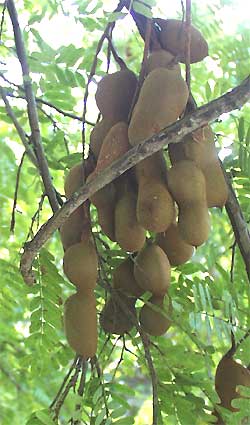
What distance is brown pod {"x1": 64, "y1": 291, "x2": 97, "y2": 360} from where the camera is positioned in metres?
0.74

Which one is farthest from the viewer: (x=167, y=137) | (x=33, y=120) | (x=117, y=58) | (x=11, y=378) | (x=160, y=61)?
(x=11, y=378)

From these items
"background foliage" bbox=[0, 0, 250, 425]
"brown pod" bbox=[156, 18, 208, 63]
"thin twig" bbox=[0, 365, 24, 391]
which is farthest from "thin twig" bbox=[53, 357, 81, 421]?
"thin twig" bbox=[0, 365, 24, 391]

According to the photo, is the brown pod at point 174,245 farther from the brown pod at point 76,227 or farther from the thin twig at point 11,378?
the thin twig at point 11,378

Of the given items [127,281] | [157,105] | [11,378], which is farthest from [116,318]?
[11,378]

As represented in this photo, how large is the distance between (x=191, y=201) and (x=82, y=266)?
141 mm

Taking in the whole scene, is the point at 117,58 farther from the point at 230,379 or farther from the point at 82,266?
the point at 230,379

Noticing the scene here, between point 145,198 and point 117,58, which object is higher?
point 117,58

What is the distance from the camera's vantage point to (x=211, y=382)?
0.86 metres

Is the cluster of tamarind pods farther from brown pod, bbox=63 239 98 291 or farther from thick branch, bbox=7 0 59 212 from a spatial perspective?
thick branch, bbox=7 0 59 212

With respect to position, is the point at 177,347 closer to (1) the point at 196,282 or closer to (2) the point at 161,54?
(1) the point at 196,282

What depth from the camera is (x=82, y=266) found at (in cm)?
76

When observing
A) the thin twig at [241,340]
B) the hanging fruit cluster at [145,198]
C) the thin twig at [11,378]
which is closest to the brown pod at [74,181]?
the hanging fruit cluster at [145,198]

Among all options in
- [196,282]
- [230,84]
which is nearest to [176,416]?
[196,282]

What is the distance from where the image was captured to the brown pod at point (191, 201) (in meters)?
0.68
